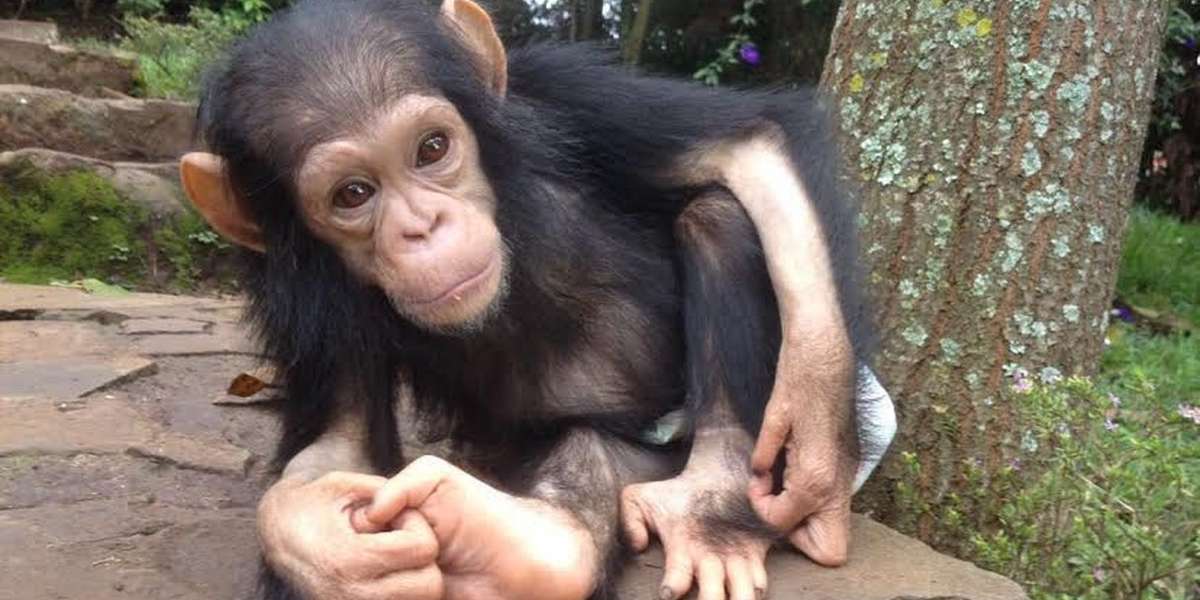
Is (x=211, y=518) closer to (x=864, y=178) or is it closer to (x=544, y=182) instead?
(x=544, y=182)

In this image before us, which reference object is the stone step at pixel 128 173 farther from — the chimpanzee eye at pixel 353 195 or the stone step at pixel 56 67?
the chimpanzee eye at pixel 353 195

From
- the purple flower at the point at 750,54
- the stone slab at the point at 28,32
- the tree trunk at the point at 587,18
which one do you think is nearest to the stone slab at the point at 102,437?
the tree trunk at the point at 587,18

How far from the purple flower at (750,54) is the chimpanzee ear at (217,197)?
8.34 m

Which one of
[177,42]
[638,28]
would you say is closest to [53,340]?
[638,28]

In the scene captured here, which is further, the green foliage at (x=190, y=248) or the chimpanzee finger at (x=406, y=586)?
the green foliage at (x=190, y=248)

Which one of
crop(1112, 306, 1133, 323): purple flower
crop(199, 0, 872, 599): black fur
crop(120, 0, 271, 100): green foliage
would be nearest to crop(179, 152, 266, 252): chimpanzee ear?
crop(199, 0, 872, 599): black fur

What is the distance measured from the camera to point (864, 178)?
4008 mm

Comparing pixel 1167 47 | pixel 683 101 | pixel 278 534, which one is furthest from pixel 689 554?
pixel 1167 47

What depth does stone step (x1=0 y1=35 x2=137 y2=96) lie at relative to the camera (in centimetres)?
920

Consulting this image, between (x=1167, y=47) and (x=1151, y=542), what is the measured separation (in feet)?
29.7

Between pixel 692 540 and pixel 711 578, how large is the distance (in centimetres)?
13

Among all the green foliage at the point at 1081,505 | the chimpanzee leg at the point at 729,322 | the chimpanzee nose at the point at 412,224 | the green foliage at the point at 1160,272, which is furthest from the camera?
the green foliage at the point at 1160,272

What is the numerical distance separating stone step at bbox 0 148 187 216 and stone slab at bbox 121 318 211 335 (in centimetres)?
140

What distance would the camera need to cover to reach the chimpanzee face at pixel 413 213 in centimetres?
282
